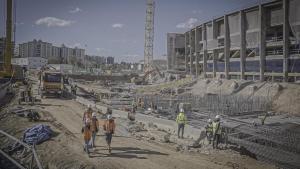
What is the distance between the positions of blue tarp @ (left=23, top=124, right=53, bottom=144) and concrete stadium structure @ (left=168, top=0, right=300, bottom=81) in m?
32.7

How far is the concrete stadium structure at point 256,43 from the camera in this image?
39.6 meters

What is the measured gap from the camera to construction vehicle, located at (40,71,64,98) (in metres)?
30.8

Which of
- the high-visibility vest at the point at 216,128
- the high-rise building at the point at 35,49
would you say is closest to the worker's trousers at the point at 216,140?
the high-visibility vest at the point at 216,128

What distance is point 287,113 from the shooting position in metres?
28.0

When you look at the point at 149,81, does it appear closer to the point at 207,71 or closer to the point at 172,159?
the point at 207,71

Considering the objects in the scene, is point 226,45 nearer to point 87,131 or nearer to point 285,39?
point 285,39

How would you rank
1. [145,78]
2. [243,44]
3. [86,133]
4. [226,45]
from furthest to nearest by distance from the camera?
[145,78] → [226,45] → [243,44] → [86,133]

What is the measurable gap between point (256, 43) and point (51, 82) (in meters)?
30.6

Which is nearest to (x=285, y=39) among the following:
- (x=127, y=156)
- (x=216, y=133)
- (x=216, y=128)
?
(x=216, y=128)

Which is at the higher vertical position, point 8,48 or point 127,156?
point 8,48

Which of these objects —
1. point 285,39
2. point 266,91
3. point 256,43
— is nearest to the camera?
point 266,91

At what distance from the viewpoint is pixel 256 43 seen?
149ft

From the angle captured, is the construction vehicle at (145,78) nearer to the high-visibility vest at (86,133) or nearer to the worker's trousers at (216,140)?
the worker's trousers at (216,140)

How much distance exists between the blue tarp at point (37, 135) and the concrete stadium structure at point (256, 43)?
32.7 metres
